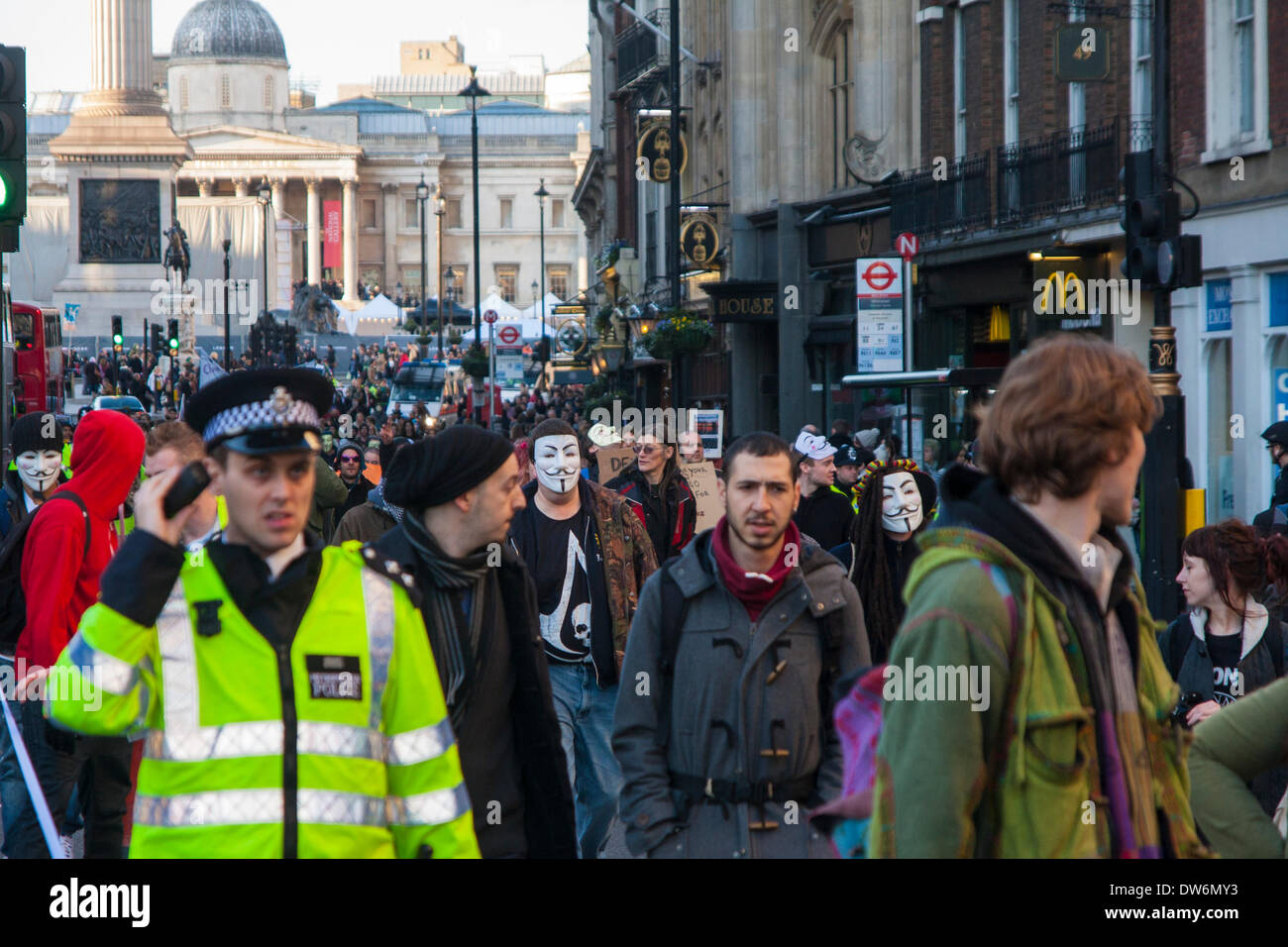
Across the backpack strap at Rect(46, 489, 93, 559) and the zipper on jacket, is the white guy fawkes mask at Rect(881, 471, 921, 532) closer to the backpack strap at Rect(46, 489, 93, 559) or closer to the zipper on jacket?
Result: the backpack strap at Rect(46, 489, 93, 559)

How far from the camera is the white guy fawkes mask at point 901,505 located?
7973mm

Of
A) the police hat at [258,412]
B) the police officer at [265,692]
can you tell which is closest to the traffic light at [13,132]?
the police hat at [258,412]

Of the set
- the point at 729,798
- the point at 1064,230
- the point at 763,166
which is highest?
the point at 763,166

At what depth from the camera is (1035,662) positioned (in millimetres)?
3076

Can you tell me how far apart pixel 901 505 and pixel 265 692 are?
4.81m

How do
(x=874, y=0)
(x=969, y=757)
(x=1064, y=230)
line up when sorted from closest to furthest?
(x=969, y=757) → (x=1064, y=230) → (x=874, y=0)

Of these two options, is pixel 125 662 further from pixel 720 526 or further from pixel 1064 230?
pixel 1064 230

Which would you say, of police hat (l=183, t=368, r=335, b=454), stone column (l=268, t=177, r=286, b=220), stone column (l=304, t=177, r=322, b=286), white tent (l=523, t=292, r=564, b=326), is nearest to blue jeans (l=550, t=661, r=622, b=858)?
police hat (l=183, t=368, r=335, b=454)

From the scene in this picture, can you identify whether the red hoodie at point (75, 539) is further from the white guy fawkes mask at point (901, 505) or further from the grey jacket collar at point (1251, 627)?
the grey jacket collar at point (1251, 627)

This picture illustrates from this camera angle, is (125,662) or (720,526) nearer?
(125,662)

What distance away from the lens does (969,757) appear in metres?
3.02

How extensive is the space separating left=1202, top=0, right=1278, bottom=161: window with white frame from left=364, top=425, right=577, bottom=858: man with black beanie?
44.7 ft
